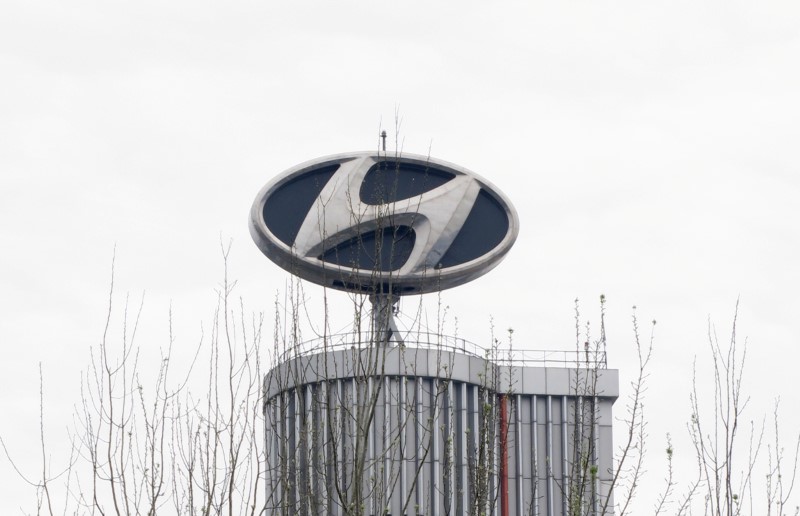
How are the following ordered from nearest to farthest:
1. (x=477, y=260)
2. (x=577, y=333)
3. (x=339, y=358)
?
(x=577, y=333) < (x=477, y=260) < (x=339, y=358)

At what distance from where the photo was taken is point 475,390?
52.6m

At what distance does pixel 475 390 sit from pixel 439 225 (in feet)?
37.7

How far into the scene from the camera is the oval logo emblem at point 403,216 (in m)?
41.3

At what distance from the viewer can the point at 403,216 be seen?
141 ft

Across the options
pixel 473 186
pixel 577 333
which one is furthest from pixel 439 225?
pixel 577 333

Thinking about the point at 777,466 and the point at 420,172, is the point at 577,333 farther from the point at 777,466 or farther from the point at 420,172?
the point at 420,172

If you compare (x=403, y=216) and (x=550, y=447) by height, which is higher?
(x=403, y=216)

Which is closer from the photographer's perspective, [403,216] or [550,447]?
[403,216]

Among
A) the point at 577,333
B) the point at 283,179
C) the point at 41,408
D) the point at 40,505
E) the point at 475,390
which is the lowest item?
the point at 40,505

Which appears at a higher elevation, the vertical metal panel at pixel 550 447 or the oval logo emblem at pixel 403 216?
the oval logo emblem at pixel 403 216

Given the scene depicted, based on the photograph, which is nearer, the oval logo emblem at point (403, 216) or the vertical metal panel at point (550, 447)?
the oval logo emblem at point (403, 216)

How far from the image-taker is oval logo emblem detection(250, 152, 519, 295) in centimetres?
4128

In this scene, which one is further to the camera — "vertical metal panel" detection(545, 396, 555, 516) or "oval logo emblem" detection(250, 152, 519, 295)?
"vertical metal panel" detection(545, 396, 555, 516)

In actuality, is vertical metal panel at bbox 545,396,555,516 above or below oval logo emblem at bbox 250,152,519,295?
below
